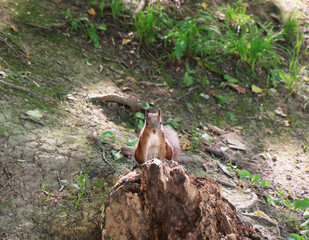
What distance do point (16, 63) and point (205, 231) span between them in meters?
2.67

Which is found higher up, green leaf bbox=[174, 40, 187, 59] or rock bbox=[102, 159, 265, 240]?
rock bbox=[102, 159, 265, 240]

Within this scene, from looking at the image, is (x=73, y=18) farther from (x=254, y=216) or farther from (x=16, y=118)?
(x=254, y=216)

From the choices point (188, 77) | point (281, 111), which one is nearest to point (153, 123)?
point (188, 77)

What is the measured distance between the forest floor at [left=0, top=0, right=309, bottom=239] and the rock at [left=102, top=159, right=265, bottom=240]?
49cm

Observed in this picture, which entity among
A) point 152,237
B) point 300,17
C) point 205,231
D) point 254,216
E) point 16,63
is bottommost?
point 16,63

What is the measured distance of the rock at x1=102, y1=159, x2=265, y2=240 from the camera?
7.21 ft

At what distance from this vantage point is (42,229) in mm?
2559

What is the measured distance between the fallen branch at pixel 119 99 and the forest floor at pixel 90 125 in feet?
0.24

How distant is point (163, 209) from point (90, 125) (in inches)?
61.1

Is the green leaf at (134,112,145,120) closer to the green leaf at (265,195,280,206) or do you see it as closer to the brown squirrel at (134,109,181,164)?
the brown squirrel at (134,109,181,164)

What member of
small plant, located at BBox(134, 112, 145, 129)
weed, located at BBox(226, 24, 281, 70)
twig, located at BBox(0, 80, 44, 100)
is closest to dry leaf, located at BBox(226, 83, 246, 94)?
weed, located at BBox(226, 24, 281, 70)

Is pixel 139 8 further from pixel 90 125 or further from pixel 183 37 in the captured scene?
pixel 90 125

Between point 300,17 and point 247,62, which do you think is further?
point 300,17

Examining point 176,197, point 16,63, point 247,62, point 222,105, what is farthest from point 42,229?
point 247,62
